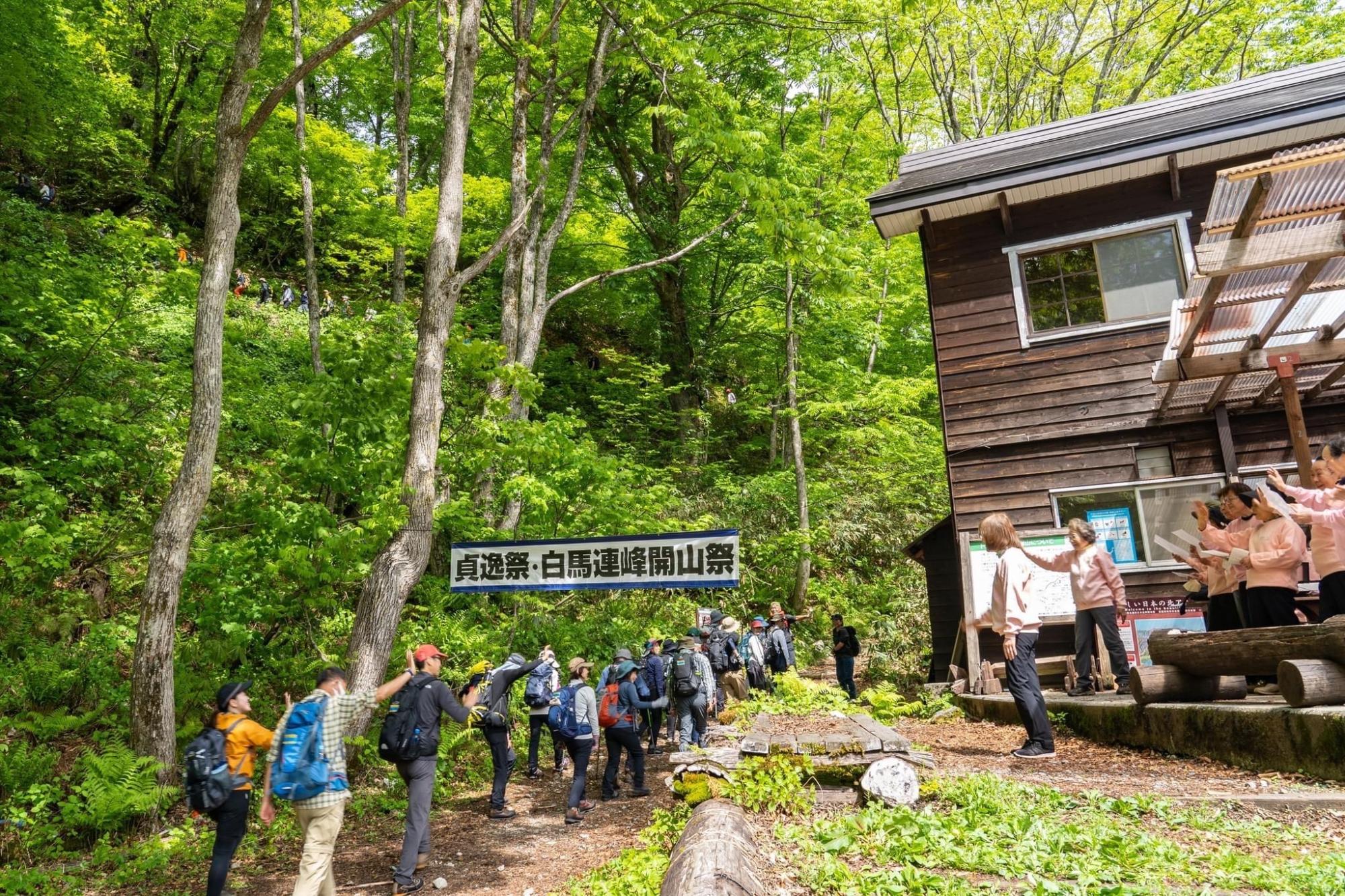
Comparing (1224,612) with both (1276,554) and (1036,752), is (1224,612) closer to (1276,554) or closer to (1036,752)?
(1276,554)

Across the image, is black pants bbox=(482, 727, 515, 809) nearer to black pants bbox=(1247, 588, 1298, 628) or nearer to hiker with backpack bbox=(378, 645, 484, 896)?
hiker with backpack bbox=(378, 645, 484, 896)

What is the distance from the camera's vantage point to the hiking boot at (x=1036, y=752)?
724 centimetres

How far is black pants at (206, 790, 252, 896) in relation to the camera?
18.4 ft

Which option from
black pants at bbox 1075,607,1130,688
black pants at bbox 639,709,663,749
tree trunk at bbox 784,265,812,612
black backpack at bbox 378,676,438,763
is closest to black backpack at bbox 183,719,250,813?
black backpack at bbox 378,676,438,763

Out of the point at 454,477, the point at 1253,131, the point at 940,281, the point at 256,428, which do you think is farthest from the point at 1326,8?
the point at 256,428

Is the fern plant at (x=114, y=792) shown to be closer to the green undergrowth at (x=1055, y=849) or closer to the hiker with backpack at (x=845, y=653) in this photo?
the green undergrowth at (x=1055, y=849)

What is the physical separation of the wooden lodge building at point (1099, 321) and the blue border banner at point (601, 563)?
5376 mm

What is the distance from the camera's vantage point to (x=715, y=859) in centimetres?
414

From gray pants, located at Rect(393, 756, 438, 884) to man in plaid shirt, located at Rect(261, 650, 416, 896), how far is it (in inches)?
38.0

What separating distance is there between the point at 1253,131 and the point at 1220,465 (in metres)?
4.56

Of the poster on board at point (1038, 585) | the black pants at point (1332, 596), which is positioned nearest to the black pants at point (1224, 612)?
the black pants at point (1332, 596)

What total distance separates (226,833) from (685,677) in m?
5.76

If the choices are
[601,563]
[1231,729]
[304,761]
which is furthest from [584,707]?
[1231,729]

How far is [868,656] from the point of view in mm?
17453
